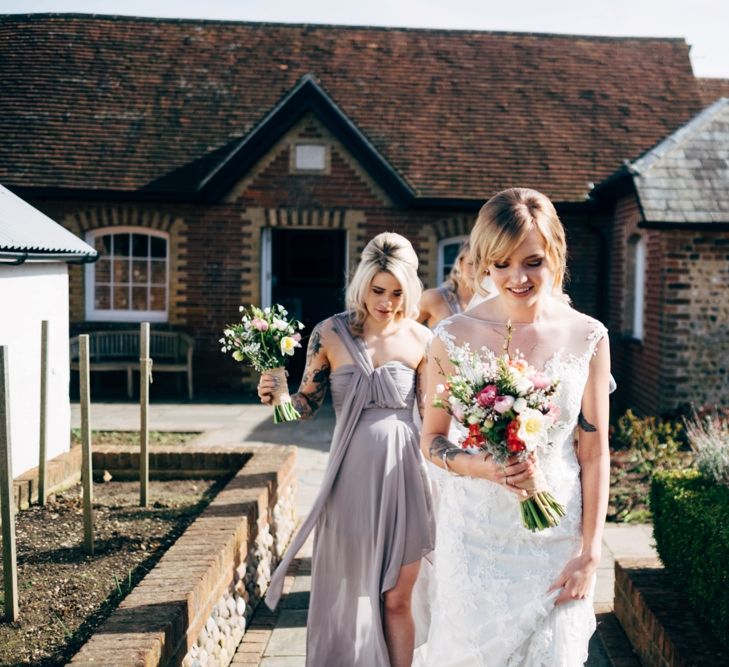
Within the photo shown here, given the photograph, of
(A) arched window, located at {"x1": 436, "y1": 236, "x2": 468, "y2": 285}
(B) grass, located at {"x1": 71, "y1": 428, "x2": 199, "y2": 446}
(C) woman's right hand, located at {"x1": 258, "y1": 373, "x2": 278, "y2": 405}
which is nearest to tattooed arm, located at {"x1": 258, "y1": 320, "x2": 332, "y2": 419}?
(C) woman's right hand, located at {"x1": 258, "y1": 373, "x2": 278, "y2": 405}

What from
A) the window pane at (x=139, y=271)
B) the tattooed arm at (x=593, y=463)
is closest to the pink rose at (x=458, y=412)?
the tattooed arm at (x=593, y=463)

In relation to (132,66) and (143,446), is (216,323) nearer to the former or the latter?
(132,66)

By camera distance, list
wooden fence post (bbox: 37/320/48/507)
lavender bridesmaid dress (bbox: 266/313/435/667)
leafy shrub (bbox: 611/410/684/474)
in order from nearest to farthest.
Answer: lavender bridesmaid dress (bbox: 266/313/435/667) → wooden fence post (bbox: 37/320/48/507) → leafy shrub (bbox: 611/410/684/474)

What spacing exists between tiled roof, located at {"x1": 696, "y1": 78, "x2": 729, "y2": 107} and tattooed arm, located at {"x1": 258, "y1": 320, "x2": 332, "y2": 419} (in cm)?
1506

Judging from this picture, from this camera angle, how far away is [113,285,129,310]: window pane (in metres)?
14.0

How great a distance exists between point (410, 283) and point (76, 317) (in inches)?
431

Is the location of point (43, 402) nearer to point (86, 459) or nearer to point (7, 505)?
point (86, 459)

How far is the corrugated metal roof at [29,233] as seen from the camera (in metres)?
5.71

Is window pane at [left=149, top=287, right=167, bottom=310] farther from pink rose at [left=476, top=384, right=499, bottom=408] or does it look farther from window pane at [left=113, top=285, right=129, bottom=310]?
pink rose at [left=476, top=384, right=499, bottom=408]

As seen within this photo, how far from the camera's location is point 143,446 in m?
5.63

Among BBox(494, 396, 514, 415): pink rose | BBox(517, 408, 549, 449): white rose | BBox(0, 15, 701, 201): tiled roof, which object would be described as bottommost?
BBox(517, 408, 549, 449): white rose

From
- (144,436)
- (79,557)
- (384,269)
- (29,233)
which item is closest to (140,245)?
(29,233)

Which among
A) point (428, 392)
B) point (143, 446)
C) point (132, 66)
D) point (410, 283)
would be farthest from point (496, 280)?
point (132, 66)

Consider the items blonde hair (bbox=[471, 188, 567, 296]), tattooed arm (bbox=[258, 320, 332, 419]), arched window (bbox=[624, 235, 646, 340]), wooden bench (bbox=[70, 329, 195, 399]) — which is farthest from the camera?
wooden bench (bbox=[70, 329, 195, 399])
